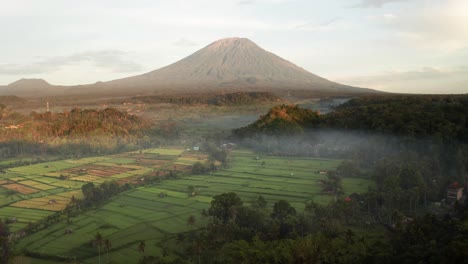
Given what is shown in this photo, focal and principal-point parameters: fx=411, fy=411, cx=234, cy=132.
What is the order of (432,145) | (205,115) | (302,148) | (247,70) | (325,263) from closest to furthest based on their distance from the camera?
(325,263) → (432,145) → (302,148) → (205,115) → (247,70)

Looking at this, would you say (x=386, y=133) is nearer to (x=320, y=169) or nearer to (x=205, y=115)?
(x=320, y=169)

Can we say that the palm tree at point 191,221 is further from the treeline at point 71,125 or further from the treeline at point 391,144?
the treeline at point 71,125

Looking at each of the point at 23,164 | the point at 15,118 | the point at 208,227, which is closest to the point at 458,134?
the point at 208,227

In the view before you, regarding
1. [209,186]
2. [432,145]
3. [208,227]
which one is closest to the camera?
[208,227]

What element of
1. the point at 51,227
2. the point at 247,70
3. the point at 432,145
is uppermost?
the point at 247,70

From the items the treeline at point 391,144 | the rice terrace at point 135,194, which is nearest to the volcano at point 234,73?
the treeline at point 391,144

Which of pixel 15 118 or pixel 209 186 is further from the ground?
pixel 15 118

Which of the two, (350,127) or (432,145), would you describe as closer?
(432,145)
